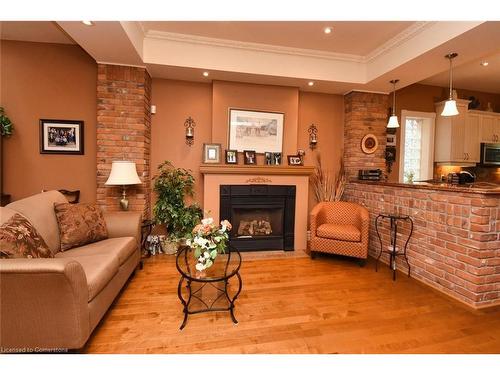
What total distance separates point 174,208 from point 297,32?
8.87 feet

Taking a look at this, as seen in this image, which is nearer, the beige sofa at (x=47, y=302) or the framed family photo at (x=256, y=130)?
the beige sofa at (x=47, y=302)

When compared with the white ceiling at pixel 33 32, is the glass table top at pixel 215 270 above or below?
below

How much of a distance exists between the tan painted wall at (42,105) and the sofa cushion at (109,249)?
157cm

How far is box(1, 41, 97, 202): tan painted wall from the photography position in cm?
332

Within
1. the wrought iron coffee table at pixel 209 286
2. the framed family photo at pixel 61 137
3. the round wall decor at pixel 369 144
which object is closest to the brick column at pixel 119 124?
the framed family photo at pixel 61 137

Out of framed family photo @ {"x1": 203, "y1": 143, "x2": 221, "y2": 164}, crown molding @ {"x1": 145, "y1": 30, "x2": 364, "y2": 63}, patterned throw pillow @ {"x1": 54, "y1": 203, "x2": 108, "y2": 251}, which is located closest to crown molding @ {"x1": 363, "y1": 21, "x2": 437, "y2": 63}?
crown molding @ {"x1": 145, "y1": 30, "x2": 364, "y2": 63}

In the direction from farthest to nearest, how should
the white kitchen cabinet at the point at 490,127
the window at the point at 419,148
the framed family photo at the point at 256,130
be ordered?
the white kitchen cabinet at the point at 490,127 → the window at the point at 419,148 → the framed family photo at the point at 256,130

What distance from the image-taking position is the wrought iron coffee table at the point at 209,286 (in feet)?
6.42

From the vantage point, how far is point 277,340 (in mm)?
1771

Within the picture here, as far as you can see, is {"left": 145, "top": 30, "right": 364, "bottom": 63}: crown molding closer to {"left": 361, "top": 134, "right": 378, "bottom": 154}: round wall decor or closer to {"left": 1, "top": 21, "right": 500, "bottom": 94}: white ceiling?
{"left": 1, "top": 21, "right": 500, "bottom": 94}: white ceiling

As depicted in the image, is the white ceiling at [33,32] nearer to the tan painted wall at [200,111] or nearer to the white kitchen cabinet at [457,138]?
the tan painted wall at [200,111]

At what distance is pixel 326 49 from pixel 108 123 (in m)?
3.08

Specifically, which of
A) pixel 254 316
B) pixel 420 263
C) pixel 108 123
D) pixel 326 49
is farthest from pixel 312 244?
pixel 108 123
